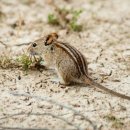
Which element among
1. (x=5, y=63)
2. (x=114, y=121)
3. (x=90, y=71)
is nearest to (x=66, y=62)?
(x=90, y=71)

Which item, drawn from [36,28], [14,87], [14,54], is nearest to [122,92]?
[14,87]

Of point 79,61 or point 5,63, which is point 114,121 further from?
point 5,63

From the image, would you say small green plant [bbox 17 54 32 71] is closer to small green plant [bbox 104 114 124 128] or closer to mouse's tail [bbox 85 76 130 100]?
mouse's tail [bbox 85 76 130 100]

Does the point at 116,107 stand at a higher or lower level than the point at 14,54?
lower

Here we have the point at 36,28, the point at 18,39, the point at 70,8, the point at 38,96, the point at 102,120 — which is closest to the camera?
the point at 102,120

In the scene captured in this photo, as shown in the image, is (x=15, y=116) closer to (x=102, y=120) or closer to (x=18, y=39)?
(x=102, y=120)

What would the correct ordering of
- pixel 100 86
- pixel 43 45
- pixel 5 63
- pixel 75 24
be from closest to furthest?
pixel 100 86, pixel 43 45, pixel 5 63, pixel 75 24
